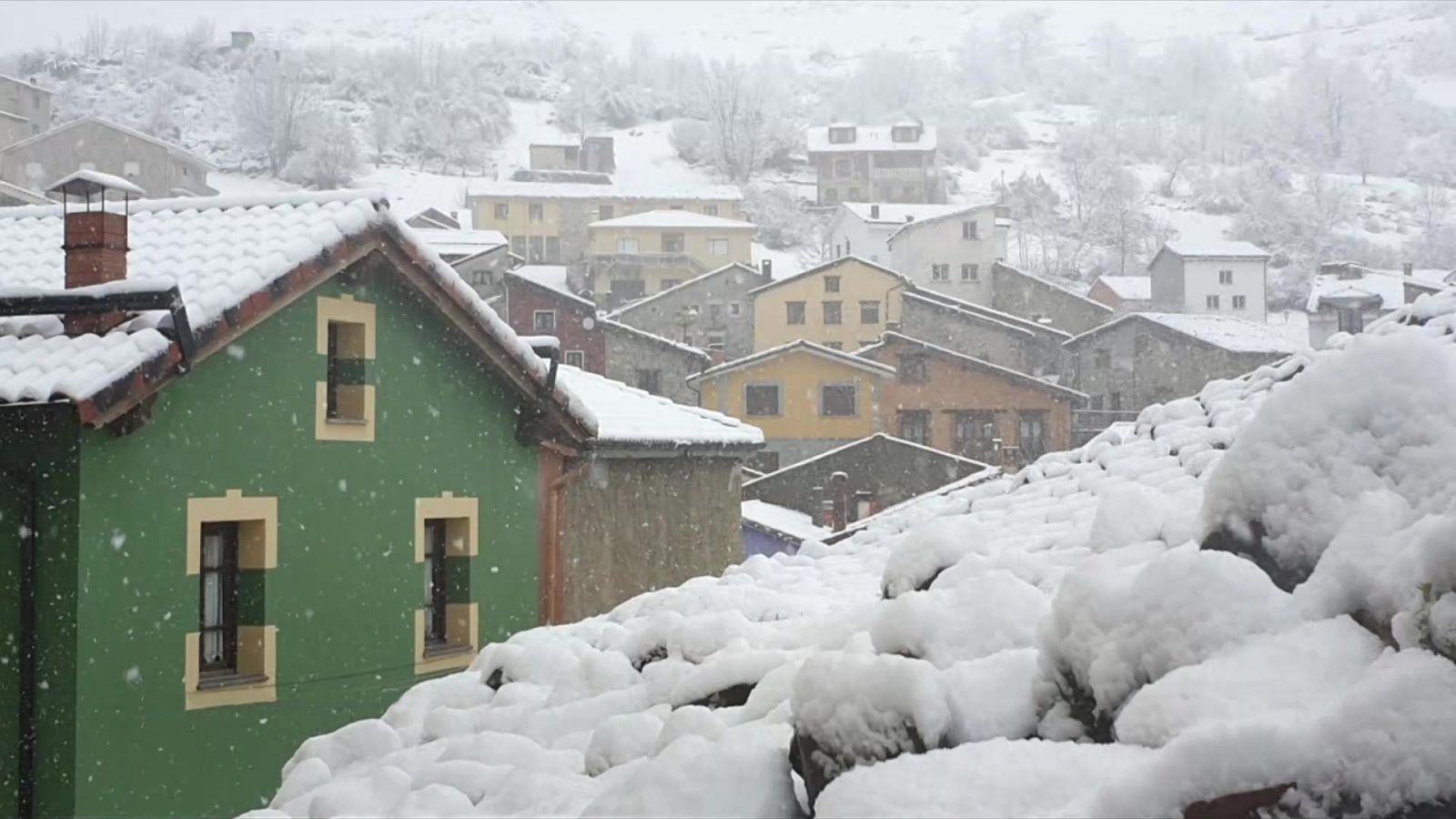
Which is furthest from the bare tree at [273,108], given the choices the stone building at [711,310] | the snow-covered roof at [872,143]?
the snow-covered roof at [872,143]

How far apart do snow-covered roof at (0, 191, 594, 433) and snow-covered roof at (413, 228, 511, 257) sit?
Result: 21019mm

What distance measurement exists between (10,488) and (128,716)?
1.31 meters

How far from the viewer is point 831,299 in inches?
1366

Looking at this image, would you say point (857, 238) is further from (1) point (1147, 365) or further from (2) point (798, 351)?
(2) point (798, 351)

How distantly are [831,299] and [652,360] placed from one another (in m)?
6.77

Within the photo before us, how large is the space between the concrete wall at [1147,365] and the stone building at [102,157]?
68.1ft

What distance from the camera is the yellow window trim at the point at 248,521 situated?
305 inches

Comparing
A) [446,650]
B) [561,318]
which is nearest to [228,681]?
[446,650]

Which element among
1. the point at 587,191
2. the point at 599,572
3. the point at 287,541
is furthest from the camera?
the point at 587,191

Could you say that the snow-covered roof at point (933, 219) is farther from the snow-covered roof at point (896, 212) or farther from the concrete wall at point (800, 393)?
the concrete wall at point (800, 393)

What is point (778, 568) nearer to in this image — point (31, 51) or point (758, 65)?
point (31, 51)

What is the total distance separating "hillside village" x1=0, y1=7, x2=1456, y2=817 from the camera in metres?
1.57

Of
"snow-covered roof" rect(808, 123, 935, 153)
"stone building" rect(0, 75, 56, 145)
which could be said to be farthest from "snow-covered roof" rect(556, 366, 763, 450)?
"snow-covered roof" rect(808, 123, 935, 153)

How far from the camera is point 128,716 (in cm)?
726
